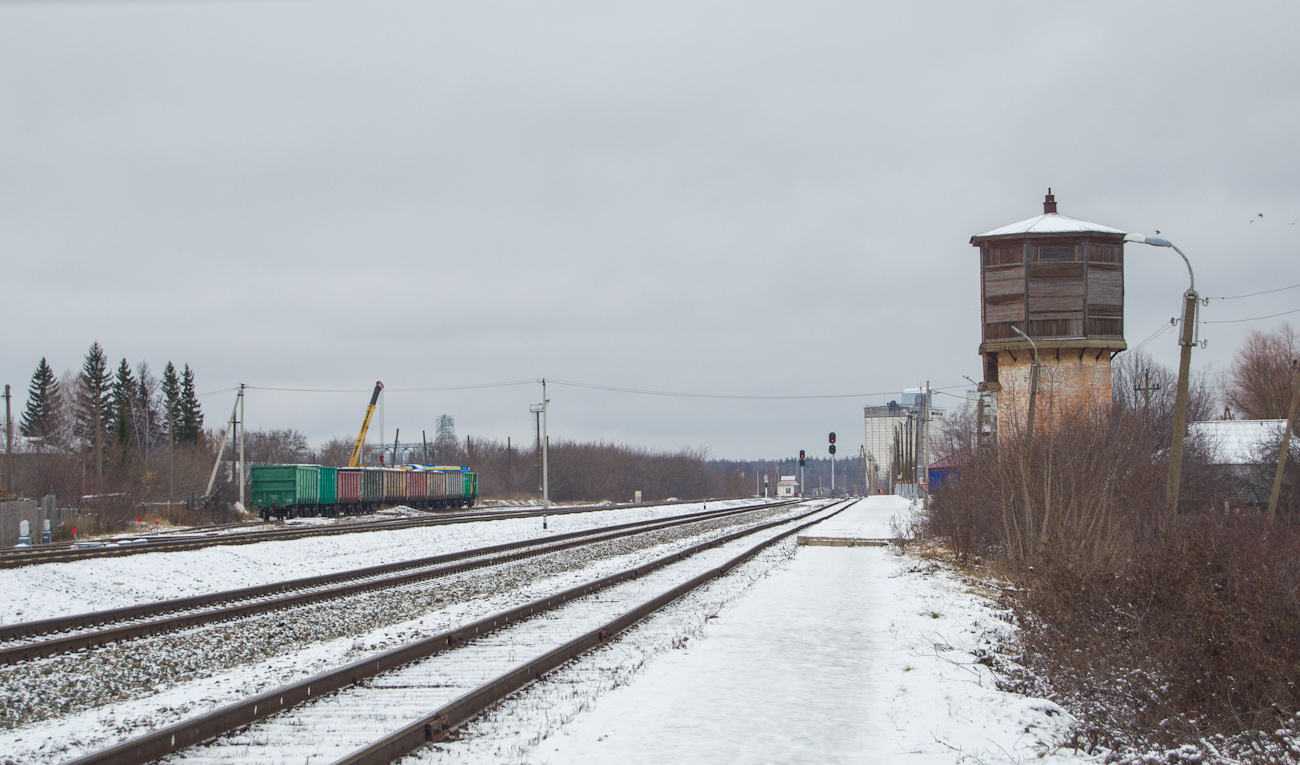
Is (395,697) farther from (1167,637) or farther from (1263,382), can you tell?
(1263,382)

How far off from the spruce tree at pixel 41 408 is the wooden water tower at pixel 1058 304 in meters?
90.5

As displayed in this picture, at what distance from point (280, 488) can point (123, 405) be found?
47.7 metres

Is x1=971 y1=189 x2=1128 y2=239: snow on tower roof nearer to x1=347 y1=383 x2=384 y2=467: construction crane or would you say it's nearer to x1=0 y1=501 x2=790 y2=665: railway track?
x1=0 y1=501 x2=790 y2=665: railway track

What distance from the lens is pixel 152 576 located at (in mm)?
17906

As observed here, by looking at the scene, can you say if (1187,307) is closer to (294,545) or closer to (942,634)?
(942,634)

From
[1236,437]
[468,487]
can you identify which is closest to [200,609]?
[1236,437]

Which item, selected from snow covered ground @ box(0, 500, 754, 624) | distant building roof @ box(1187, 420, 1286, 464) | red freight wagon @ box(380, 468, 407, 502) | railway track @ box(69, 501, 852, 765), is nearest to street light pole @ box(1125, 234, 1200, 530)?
railway track @ box(69, 501, 852, 765)

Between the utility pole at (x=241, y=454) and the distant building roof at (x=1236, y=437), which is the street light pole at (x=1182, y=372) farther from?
the utility pole at (x=241, y=454)

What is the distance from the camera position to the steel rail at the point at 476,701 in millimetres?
6051

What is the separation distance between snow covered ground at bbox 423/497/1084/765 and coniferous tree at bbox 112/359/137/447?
3201 inches

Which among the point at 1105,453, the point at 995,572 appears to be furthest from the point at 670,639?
the point at 1105,453

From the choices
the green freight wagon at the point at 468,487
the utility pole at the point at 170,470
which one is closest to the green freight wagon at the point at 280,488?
the utility pole at the point at 170,470

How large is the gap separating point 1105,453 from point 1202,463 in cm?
2314

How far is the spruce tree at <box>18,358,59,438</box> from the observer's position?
94.6 m
